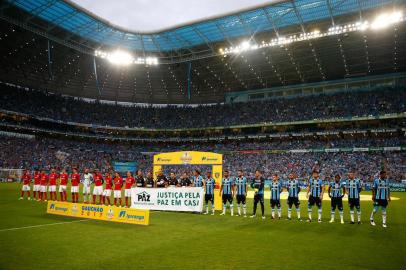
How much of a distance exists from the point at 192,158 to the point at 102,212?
26.8 feet

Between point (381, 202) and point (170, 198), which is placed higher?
point (381, 202)

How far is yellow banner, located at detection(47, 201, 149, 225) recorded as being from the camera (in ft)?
44.3

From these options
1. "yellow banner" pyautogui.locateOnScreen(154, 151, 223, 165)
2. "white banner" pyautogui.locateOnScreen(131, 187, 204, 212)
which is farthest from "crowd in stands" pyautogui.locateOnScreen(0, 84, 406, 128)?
"white banner" pyautogui.locateOnScreen(131, 187, 204, 212)

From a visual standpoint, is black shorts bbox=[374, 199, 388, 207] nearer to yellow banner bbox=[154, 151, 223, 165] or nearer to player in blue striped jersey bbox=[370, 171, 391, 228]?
player in blue striped jersey bbox=[370, 171, 391, 228]

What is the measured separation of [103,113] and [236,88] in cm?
2910

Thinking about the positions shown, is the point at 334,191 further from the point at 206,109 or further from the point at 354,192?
the point at 206,109

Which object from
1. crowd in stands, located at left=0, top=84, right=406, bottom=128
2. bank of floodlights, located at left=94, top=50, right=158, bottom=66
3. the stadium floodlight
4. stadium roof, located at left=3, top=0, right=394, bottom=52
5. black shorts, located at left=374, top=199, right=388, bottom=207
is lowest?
black shorts, located at left=374, top=199, right=388, bottom=207

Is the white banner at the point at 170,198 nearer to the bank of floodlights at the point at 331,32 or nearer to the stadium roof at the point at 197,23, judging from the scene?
the stadium roof at the point at 197,23

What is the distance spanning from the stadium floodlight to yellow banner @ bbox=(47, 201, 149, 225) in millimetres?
32863

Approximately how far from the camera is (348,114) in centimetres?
5153

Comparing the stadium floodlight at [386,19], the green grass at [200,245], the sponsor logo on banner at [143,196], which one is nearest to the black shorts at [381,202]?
the green grass at [200,245]

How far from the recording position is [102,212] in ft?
47.7

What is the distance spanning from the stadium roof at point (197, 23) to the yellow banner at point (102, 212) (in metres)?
28.4

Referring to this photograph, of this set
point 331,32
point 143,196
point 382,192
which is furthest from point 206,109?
point 382,192
